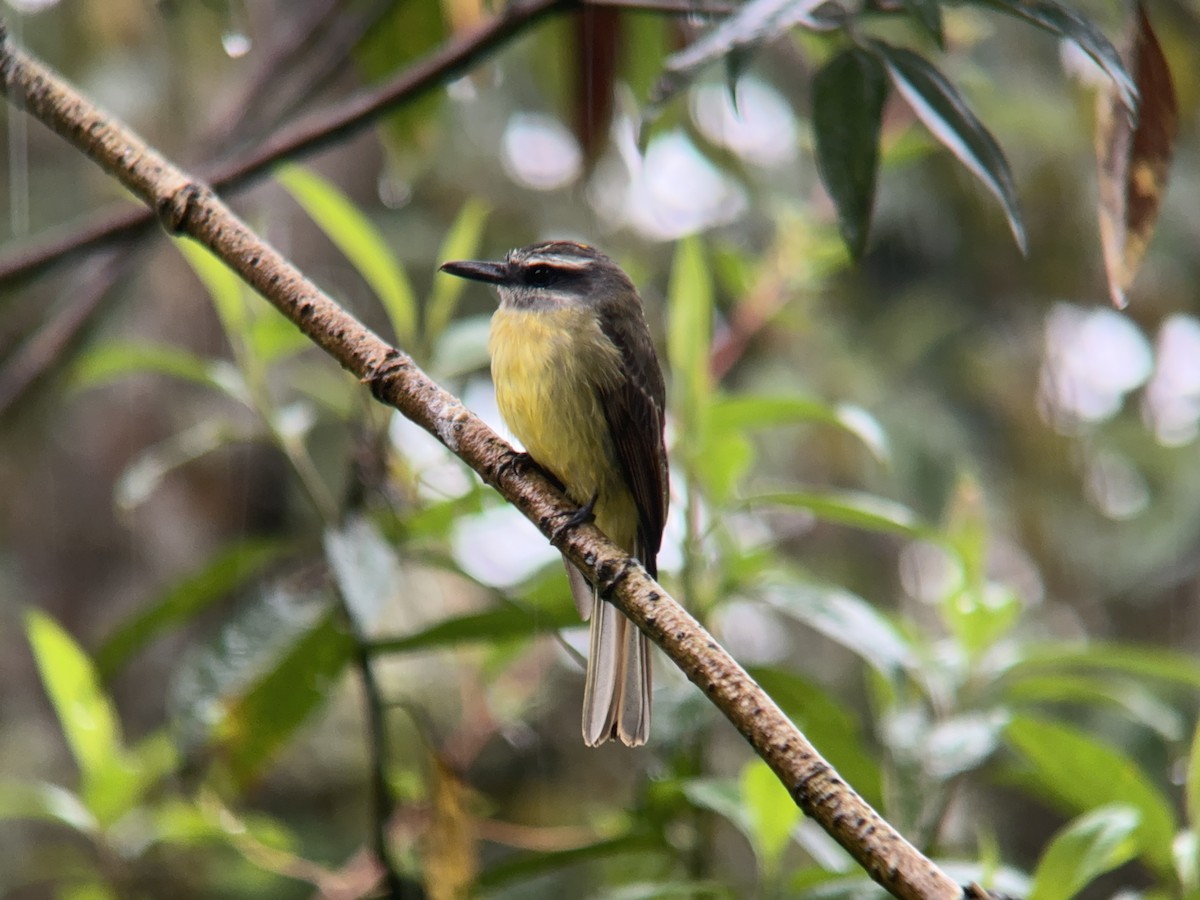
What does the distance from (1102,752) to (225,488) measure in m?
3.87

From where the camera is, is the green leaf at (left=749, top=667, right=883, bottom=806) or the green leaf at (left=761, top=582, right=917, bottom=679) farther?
the green leaf at (left=761, top=582, right=917, bottom=679)

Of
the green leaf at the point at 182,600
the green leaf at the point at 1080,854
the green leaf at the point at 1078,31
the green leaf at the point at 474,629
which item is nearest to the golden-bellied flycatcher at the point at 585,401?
the green leaf at the point at 474,629

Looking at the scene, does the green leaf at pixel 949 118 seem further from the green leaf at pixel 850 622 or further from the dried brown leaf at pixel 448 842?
the dried brown leaf at pixel 448 842

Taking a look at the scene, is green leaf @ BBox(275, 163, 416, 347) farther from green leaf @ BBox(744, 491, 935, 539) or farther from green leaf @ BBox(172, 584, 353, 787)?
green leaf @ BBox(744, 491, 935, 539)

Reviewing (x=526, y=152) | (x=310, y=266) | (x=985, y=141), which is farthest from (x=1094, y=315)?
(x=985, y=141)

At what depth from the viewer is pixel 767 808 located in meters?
2.00

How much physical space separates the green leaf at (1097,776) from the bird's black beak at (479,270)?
1255mm

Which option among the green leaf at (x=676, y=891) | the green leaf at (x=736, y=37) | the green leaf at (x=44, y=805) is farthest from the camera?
the green leaf at (x=44, y=805)

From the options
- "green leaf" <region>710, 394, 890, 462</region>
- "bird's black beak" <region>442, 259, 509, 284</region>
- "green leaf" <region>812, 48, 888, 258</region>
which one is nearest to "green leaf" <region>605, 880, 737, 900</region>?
"green leaf" <region>710, 394, 890, 462</region>

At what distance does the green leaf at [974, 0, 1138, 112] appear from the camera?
1.53 metres

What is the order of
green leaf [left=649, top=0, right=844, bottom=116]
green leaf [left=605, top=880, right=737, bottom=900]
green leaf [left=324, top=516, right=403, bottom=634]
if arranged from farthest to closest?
1. green leaf [left=324, top=516, right=403, bottom=634]
2. green leaf [left=605, top=880, right=737, bottom=900]
3. green leaf [left=649, top=0, right=844, bottom=116]

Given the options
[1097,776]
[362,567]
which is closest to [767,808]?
[1097,776]

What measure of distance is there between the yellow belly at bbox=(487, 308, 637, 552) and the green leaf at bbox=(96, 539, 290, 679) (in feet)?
1.83

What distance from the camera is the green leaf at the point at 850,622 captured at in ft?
7.24
